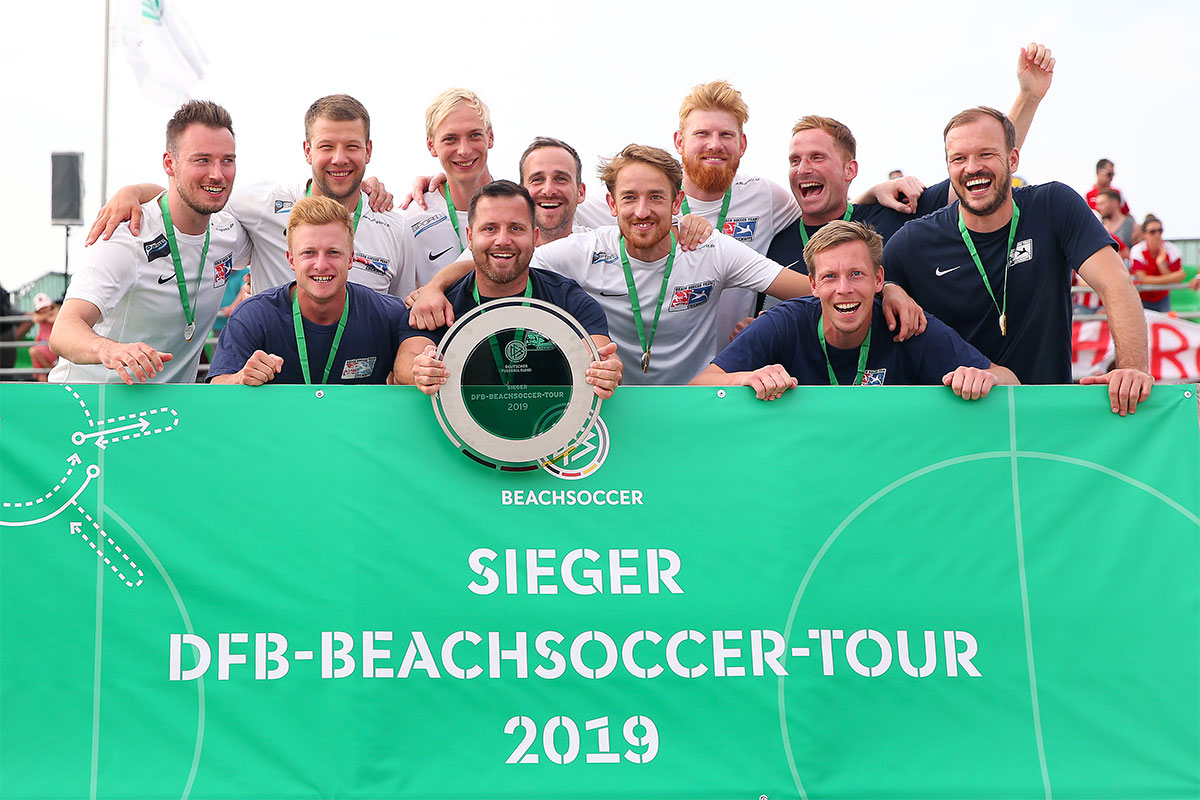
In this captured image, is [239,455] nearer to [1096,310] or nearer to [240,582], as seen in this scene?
[240,582]

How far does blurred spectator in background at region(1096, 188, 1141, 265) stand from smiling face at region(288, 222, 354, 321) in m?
9.91

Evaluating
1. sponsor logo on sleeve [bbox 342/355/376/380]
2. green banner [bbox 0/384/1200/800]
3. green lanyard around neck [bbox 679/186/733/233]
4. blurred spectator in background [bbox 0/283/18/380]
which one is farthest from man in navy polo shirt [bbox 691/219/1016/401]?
blurred spectator in background [bbox 0/283/18/380]

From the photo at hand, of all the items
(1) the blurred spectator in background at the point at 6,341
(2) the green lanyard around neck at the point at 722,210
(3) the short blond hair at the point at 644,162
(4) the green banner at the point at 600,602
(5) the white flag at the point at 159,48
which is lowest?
(1) the blurred spectator in background at the point at 6,341

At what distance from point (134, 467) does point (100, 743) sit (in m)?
0.97

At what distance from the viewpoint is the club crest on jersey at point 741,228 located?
18.1ft

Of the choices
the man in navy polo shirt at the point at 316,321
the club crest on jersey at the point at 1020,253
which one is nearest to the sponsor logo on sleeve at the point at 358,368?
the man in navy polo shirt at the point at 316,321

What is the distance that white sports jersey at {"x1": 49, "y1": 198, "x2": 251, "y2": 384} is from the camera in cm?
464

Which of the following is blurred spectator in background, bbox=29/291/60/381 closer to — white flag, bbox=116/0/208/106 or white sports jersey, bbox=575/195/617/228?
white flag, bbox=116/0/208/106

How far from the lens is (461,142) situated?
5.59 metres

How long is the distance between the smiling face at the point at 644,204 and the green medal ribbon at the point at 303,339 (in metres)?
1.40

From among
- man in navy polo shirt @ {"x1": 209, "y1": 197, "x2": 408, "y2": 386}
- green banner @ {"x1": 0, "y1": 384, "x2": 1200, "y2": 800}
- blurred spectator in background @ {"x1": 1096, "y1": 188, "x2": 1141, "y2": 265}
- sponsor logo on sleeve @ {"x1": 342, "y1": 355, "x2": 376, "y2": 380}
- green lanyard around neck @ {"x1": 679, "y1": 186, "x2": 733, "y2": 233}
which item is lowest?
green banner @ {"x1": 0, "y1": 384, "x2": 1200, "y2": 800}

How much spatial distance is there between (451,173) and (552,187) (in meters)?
0.58

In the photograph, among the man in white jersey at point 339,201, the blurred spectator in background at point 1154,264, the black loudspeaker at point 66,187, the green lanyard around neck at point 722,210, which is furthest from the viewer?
the black loudspeaker at point 66,187

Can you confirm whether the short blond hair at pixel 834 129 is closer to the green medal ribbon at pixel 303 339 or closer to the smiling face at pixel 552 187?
the smiling face at pixel 552 187
